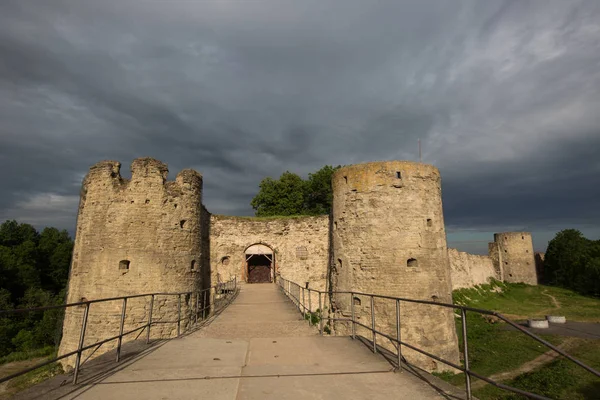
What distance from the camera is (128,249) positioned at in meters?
14.6

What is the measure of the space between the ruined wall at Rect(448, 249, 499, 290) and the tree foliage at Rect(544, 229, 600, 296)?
8.94 meters

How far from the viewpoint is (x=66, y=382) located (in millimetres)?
4668

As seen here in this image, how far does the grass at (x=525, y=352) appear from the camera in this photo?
41.2 feet

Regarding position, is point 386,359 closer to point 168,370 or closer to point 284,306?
point 168,370

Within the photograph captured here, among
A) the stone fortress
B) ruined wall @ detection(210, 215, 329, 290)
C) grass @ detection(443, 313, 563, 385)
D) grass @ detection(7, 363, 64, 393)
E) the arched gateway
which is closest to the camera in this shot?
the stone fortress

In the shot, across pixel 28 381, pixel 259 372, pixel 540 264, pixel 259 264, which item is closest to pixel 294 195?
pixel 259 264

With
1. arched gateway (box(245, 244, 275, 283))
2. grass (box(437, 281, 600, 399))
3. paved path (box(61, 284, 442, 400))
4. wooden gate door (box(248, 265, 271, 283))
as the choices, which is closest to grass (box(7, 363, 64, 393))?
arched gateway (box(245, 244, 275, 283))

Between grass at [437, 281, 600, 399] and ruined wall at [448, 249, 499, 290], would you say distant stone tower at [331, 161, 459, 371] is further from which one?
ruined wall at [448, 249, 499, 290]

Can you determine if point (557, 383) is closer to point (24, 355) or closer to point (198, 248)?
point (198, 248)

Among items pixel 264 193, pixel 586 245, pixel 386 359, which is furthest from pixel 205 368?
pixel 586 245

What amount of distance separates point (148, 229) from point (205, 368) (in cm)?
1083

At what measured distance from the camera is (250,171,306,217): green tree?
34.6m

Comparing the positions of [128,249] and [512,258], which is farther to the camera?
[512,258]

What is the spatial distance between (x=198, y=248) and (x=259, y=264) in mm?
8411
